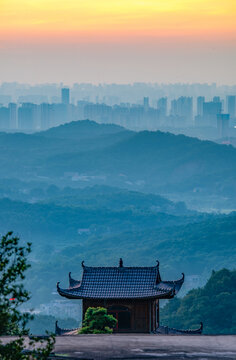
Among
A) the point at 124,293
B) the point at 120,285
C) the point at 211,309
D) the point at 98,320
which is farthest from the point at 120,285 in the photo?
the point at 211,309

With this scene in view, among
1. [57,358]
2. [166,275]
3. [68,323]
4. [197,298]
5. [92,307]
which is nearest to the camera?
[57,358]

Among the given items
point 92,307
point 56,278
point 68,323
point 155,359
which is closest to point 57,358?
point 155,359

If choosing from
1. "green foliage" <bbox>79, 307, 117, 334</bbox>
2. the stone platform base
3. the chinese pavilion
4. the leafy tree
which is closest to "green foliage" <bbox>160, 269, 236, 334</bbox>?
the chinese pavilion

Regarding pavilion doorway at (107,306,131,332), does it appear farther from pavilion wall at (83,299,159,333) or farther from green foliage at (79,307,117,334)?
green foliage at (79,307,117,334)

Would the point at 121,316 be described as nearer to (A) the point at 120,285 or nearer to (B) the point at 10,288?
(A) the point at 120,285

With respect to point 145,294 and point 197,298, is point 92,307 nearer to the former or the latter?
point 145,294

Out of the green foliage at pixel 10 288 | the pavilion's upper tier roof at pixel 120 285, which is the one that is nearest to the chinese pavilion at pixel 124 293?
the pavilion's upper tier roof at pixel 120 285
